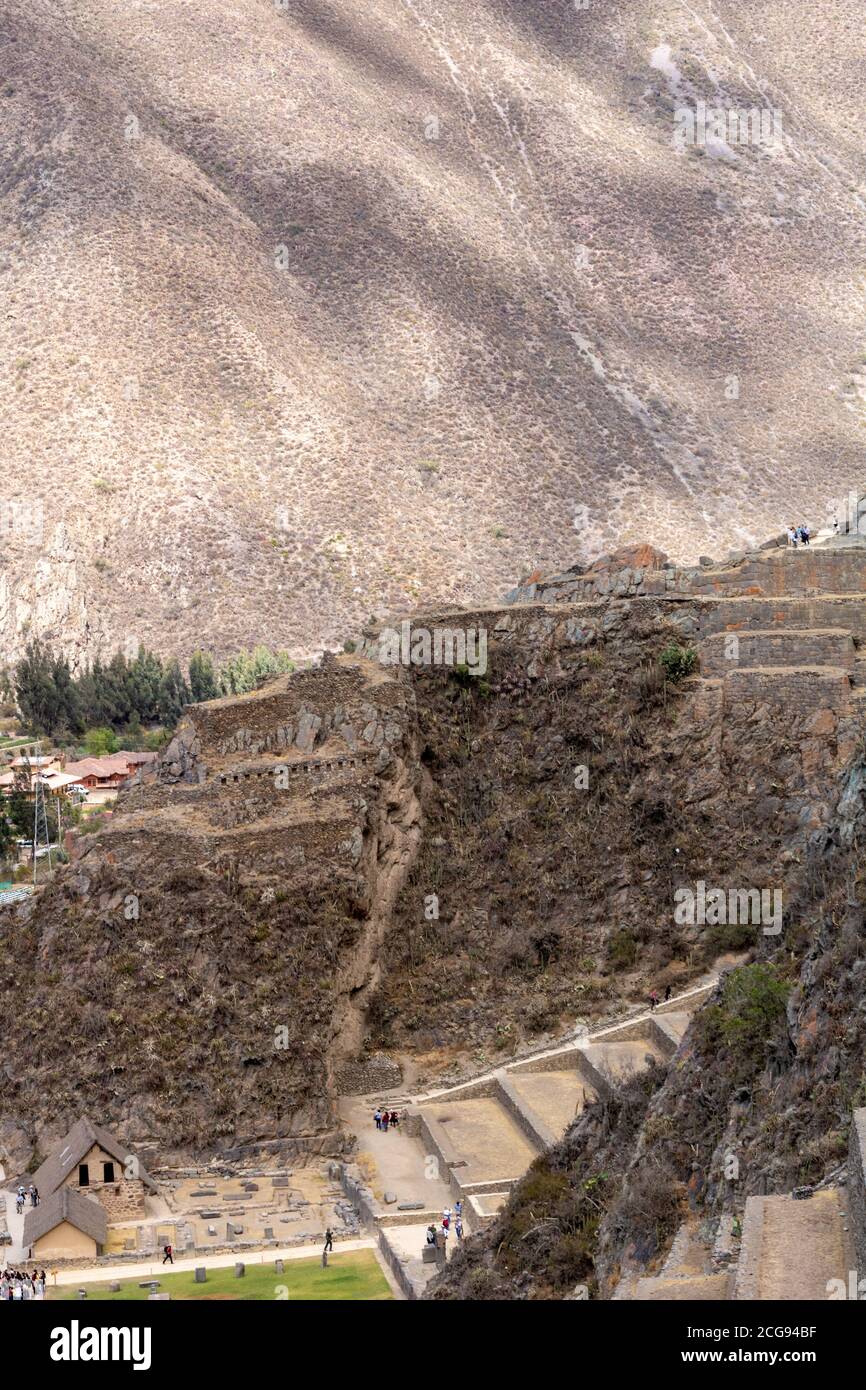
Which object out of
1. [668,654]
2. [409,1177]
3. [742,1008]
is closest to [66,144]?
[668,654]

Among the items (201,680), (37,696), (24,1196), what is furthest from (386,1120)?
(37,696)

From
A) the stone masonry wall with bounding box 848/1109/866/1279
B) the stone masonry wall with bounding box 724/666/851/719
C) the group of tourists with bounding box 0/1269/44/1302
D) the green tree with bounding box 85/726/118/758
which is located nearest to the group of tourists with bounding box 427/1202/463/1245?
the group of tourists with bounding box 0/1269/44/1302

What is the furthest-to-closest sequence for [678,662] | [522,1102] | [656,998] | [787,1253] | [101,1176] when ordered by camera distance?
[678,662], [656,998], [522,1102], [101,1176], [787,1253]

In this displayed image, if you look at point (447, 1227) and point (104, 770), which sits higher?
point (104, 770)

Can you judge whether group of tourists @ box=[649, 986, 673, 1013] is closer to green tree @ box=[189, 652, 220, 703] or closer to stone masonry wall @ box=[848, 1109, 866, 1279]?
stone masonry wall @ box=[848, 1109, 866, 1279]

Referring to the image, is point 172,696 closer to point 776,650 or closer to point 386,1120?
point 776,650

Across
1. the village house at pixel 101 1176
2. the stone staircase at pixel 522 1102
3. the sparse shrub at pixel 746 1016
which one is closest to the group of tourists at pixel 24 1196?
the village house at pixel 101 1176
